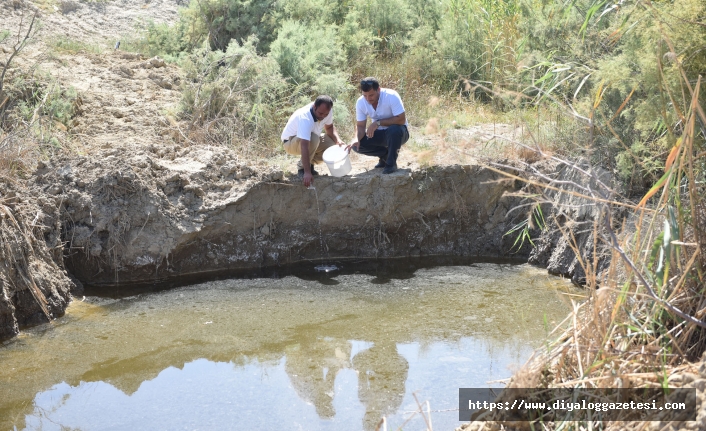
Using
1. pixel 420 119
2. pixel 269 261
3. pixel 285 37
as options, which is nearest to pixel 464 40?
pixel 420 119

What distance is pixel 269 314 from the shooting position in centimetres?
562

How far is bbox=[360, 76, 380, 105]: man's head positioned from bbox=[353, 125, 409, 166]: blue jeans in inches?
12.9

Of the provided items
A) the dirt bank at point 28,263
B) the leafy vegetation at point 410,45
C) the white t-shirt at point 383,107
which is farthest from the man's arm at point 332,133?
the dirt bank at point 28,263

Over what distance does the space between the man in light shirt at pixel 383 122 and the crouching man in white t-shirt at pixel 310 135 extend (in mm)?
285

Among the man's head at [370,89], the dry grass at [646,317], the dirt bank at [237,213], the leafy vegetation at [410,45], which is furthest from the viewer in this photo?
the leafy vegetation at [410,45]

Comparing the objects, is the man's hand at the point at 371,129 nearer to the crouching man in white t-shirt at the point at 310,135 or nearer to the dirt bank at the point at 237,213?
the crouching man in white t-shirt at the point at 310,135

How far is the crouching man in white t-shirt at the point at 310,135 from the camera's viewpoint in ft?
20.8

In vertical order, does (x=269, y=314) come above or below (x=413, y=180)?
below

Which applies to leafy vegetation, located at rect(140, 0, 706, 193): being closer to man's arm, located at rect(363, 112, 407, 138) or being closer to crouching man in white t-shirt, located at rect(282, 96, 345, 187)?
crouching man in white t-shirt, located at rect(282, 96, 345, 187)

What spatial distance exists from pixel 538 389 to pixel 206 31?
7.77 metres

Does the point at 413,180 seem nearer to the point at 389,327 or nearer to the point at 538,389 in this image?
the point at 389,327

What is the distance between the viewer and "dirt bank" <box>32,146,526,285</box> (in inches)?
247

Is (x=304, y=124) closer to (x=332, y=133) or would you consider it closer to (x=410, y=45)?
(x=332, y=133)

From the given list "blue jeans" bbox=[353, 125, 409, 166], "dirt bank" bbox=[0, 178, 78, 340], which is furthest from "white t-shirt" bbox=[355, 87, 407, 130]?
"dirt bank" bbox=[0, 178, 78, 340]
